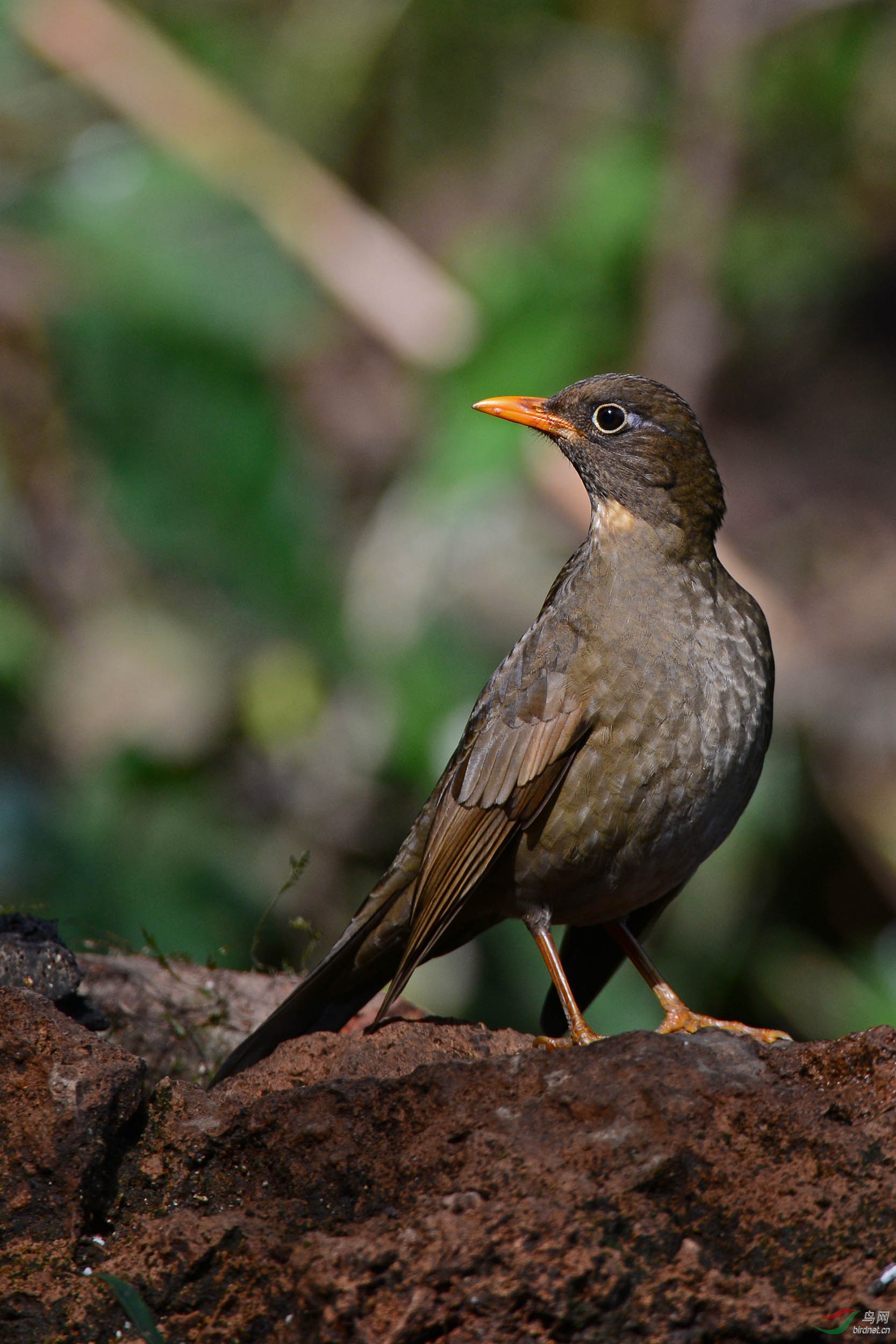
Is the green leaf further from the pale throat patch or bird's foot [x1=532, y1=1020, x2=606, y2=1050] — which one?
the pale throat patch

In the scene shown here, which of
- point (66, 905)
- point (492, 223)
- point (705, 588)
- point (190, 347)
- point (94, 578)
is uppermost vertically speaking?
point (492, 223)

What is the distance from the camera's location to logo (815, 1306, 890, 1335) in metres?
2.23

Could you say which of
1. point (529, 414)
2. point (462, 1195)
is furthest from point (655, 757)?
point (462, 1195)

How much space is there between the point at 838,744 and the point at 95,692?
404 cm

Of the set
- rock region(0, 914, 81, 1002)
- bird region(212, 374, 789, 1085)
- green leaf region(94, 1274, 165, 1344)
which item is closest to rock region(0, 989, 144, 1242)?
green leaf region(94, 1274, 165, 1344)

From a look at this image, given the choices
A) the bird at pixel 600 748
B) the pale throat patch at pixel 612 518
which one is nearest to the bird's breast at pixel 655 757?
the bird at pixel 600 748

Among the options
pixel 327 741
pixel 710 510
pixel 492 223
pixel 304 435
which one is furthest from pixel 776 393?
pixel 710 510

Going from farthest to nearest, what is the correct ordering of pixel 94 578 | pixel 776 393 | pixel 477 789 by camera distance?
pixel 776 393
pixel 94 578
pixel 477 789

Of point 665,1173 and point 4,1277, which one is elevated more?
point 665,1173

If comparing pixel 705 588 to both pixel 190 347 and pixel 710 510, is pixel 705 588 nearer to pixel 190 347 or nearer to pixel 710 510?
pixel 710 510

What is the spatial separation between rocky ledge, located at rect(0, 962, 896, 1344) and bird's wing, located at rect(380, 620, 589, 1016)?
3.31 ft

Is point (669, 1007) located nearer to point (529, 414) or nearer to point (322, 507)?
point (529, 414)

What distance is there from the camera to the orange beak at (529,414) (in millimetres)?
4484

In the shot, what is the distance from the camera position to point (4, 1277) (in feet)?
8.49
